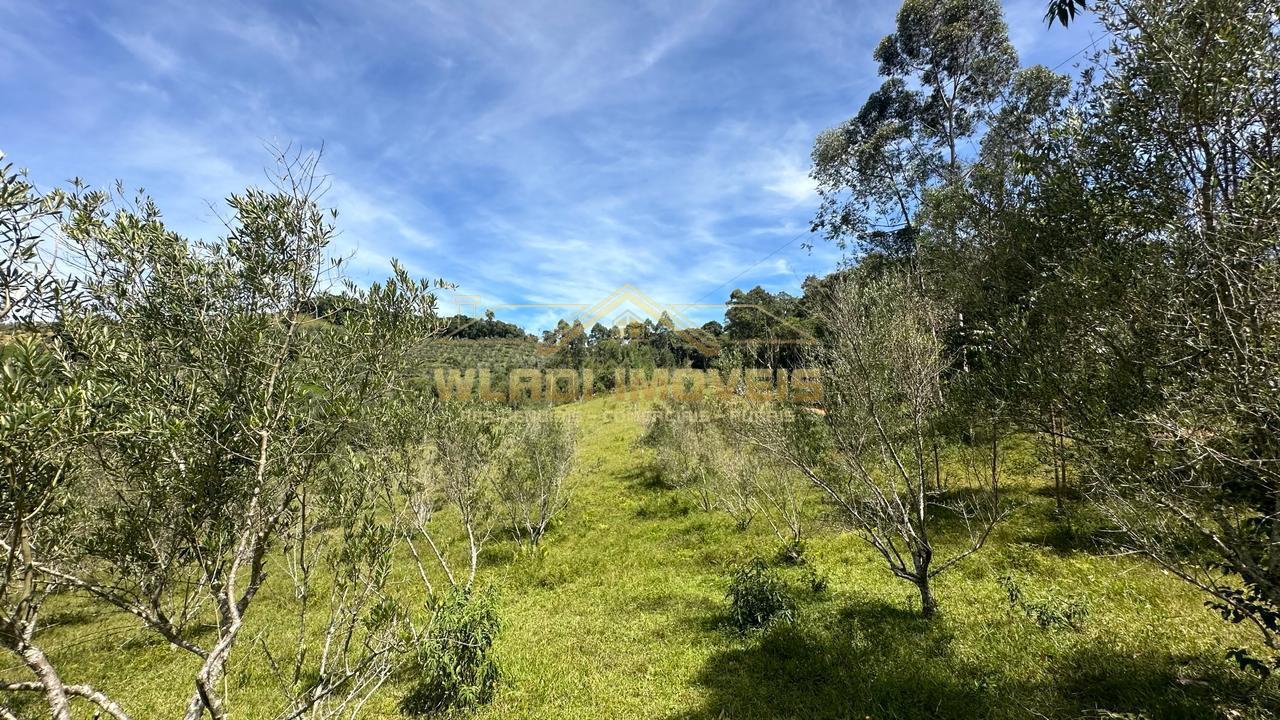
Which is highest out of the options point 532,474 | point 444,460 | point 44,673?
point 444,460

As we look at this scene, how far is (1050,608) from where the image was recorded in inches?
362

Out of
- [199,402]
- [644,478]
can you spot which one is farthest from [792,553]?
[199,402]

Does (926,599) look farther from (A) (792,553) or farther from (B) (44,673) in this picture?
(B) (44,673)

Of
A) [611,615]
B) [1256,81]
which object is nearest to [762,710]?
[611,615]

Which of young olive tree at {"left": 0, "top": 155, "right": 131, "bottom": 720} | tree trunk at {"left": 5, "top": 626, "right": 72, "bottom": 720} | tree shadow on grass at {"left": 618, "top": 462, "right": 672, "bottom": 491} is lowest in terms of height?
tree shadow on grass at {"left": 618, "top": 462, "right": 672, "bottom": 491}

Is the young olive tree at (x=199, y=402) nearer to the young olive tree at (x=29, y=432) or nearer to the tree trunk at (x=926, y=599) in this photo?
the young olive tree at (x=29, y=432)

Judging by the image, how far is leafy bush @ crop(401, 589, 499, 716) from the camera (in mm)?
9211

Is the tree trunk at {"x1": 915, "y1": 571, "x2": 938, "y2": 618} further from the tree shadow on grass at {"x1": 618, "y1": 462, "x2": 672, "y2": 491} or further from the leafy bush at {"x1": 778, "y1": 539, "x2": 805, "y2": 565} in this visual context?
the tree shadow on grass at {"x1": 618, "y1": 462, "x2": 672, "y2": 491}

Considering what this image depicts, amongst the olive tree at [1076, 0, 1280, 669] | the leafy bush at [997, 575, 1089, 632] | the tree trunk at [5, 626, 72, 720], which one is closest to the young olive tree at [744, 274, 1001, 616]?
the leafy bush at [997, 575, 1089, 632]

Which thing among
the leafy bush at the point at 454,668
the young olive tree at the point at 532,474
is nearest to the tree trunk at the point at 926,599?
the leafy bush at the point at 454,668

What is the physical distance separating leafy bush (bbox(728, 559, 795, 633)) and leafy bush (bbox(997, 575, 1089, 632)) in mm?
4626

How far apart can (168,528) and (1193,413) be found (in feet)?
31.9

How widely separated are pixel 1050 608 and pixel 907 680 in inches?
142

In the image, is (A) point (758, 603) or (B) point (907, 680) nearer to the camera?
(B) point (907, 680)
